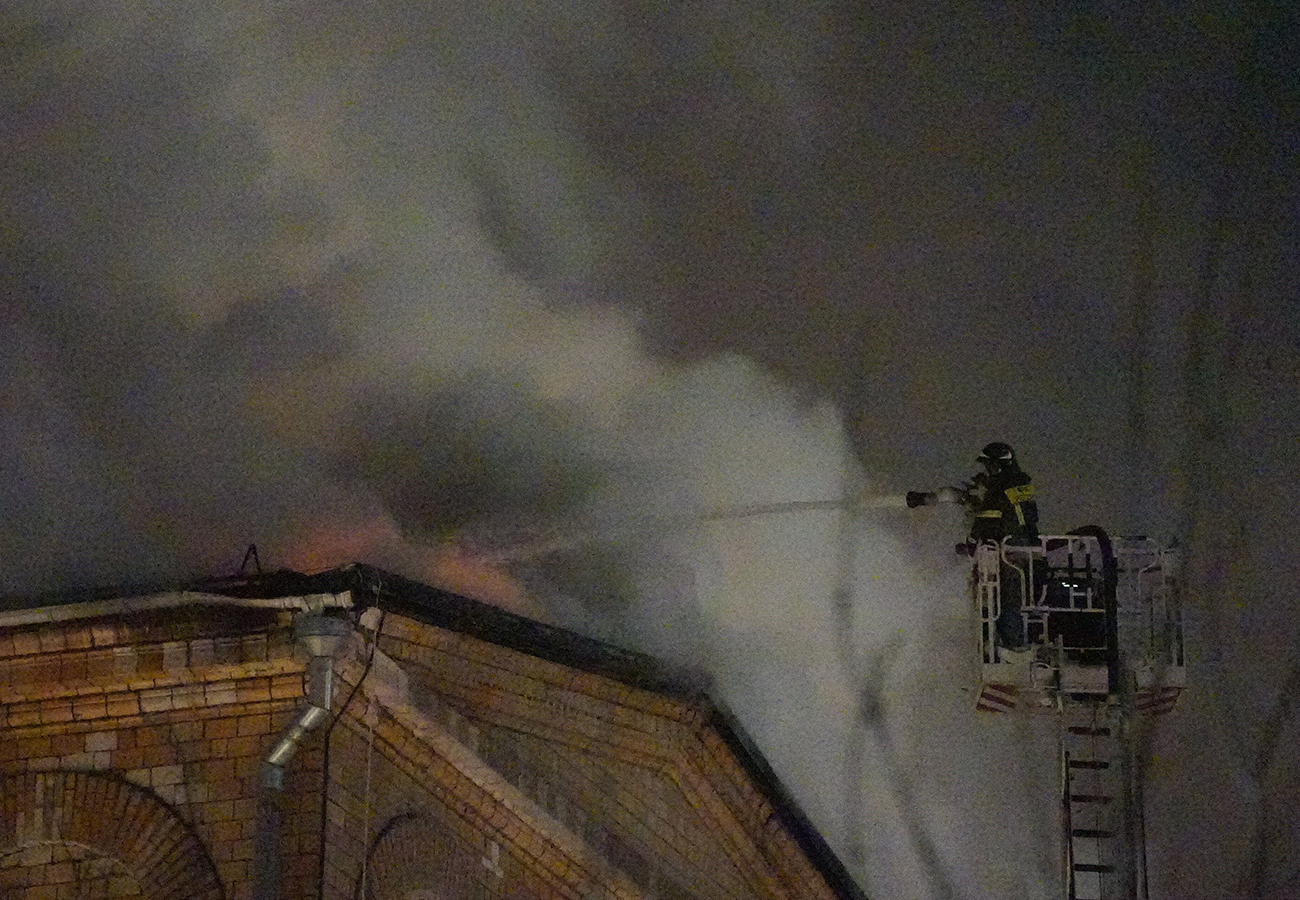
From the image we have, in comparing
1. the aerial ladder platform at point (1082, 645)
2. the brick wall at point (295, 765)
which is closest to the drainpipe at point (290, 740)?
the brick wall at point (295, 765)

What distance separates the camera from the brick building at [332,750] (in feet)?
30.0

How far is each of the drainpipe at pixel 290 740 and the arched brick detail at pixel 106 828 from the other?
0.40 m

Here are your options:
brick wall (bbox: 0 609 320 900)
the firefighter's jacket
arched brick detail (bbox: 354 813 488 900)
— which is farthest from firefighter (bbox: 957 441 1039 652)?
brick wall (bbox: 0 609 320 900)

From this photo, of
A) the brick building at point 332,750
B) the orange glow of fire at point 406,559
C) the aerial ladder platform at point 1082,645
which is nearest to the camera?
the aerial ladder platform at point 1082,645

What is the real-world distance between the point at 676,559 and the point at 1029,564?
407 cm

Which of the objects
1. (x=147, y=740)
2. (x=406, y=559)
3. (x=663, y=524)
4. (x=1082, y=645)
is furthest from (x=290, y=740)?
(x=1082, y=645)

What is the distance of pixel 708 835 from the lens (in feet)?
32.6

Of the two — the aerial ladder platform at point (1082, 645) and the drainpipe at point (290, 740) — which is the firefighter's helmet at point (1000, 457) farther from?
the drainpipe at point (290, 740)

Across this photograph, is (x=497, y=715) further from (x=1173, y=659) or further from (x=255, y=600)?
(x=1173, y=659)

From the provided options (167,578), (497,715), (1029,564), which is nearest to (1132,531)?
(1029,564)

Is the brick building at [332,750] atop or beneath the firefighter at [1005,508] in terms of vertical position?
beneath

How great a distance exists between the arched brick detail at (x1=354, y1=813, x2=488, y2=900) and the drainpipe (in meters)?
0.59

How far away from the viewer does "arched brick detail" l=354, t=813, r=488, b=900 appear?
366 inches

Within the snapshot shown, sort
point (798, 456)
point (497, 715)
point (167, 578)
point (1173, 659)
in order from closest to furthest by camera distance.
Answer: point (1173, 659) < point (497, 715) < point (167, 578) < point (798, 456)
